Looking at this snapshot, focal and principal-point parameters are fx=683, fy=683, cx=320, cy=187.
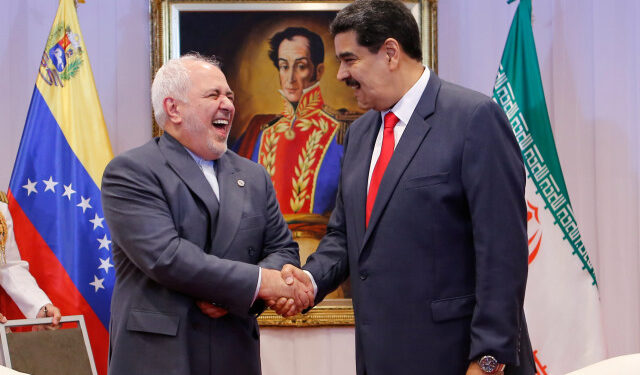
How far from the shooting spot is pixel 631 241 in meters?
4.39

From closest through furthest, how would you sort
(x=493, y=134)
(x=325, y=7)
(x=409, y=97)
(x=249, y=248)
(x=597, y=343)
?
(x=493, y=134)
(x=409, y=97)
(x=249, y=248)
(x=597, y=343)
(x=325, y=7)

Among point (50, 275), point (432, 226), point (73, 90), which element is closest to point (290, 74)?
point (73, 90)

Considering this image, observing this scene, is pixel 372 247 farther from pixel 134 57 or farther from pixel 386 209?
pixel 134 57

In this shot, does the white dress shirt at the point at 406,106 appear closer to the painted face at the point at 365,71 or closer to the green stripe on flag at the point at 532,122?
the painted face at the point at 365,71

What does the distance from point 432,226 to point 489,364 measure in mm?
440

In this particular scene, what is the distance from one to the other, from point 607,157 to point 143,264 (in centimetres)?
324

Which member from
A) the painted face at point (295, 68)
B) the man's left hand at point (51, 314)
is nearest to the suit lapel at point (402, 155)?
the man's left hand at point (51, 314)

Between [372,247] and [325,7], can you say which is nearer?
[372,247]

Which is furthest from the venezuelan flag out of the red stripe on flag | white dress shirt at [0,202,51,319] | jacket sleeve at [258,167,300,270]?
jacket sleeve at [258,167,300,270]

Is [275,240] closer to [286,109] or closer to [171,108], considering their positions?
[171,108]

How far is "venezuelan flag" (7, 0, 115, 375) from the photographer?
3.83m

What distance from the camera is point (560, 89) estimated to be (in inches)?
175

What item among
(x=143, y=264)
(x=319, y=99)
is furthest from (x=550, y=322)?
(x=143, y=264)

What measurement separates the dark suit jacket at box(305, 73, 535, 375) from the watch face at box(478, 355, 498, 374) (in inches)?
0.9
